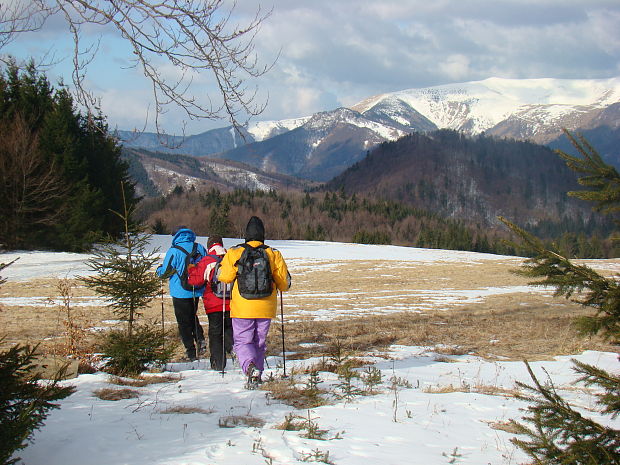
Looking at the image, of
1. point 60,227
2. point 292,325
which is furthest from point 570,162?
point 60,227

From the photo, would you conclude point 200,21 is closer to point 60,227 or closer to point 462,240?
point 60,227

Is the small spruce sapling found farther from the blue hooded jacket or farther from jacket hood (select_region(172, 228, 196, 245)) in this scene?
jacket hood (select_region(172, 228, 196, 245))

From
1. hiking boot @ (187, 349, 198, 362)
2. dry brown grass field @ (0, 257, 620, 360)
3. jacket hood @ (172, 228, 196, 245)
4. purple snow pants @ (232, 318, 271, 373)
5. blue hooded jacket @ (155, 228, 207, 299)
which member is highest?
jacket hood @ (172, 228, 196, 245)

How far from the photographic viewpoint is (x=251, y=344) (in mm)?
6930

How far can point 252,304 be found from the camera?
6801 mm

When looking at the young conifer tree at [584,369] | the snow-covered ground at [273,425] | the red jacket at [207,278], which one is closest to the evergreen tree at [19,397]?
the snow-covered ground at [273,425]

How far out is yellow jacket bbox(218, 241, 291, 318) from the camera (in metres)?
6.80

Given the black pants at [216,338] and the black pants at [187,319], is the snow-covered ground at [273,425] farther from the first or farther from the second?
the black pants at [187,319]

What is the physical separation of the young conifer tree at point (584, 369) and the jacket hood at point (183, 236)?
20.7 feet

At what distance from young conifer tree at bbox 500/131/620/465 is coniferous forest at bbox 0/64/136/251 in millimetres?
33322

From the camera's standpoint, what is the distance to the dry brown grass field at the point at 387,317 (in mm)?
11070

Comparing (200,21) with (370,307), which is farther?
(370,307)

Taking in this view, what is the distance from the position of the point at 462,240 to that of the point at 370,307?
10777 centimetres

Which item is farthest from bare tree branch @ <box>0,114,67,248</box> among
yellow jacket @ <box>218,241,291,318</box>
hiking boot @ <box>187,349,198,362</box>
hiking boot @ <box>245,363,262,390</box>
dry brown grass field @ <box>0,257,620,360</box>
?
hiking boot @ <box>245,363,262,390</box>
